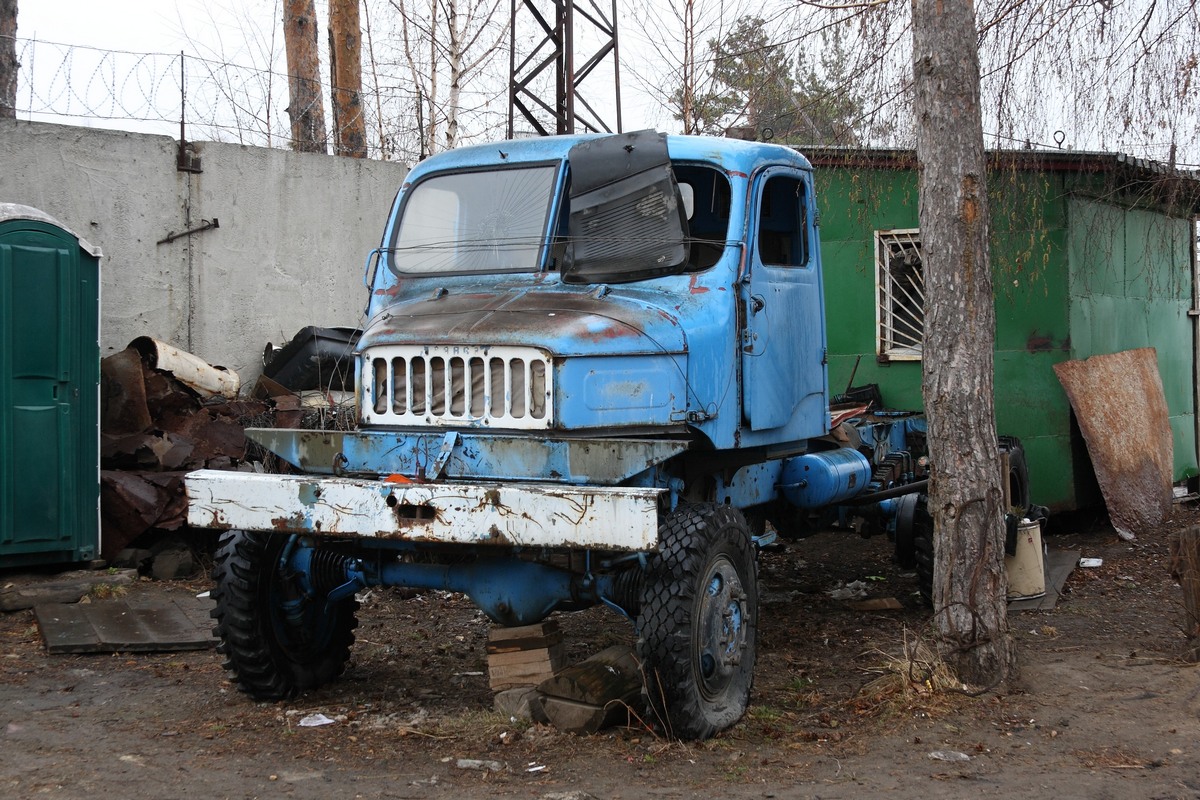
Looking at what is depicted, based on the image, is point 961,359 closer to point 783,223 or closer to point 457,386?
point 783,223

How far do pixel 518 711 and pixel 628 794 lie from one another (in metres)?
0.95

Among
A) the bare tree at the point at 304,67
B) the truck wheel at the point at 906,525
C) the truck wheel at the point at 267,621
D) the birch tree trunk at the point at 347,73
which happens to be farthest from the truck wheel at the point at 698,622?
the bare tree at the point at 304,67

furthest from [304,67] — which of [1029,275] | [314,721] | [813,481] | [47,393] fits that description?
[314,721]

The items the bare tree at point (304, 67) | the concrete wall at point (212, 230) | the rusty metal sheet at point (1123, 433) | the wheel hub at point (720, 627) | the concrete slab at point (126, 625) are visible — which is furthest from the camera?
the bare tree at point (304, 67)

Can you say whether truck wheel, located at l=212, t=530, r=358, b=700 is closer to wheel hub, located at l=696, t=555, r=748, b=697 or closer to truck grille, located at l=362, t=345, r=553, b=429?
truck grille, located at l=362, t=345, r=553, b=429

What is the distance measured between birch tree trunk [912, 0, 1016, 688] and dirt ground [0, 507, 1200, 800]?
345 millimetres

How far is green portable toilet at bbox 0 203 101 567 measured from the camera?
7867 mm

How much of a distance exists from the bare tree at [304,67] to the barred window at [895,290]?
7388mm

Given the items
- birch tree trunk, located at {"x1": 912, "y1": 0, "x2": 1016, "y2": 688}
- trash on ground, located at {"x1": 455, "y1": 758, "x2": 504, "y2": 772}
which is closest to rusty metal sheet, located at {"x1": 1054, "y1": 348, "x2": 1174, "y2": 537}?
birch tree trunk, located at {"x1": 912, "y1": 0, "x2": 1016, "y2": 688}

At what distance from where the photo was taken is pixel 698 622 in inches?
188

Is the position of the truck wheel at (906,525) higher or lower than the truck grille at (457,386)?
lower

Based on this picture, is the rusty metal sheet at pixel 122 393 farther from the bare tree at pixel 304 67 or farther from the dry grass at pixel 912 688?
the dry grass at pixel 912 688

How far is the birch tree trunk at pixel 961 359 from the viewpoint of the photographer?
5.50 m

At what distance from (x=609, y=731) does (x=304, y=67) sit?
12508 mm
